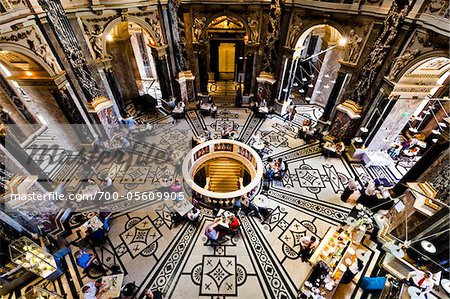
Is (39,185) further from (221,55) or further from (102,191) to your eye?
(221,55)

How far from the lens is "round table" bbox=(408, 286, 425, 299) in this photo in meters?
5.59

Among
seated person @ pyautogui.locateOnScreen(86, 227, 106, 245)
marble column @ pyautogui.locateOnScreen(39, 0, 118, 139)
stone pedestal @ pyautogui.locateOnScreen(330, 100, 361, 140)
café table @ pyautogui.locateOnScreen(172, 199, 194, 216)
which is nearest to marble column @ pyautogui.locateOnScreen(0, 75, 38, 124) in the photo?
marble column @ pyautogui.locateOnScreen(39, 0, 118, 139)

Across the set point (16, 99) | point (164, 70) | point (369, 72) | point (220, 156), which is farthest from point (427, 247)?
point (16, 99)

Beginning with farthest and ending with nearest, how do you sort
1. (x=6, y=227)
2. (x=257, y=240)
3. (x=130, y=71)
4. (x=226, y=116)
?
(x=130, y=71), (x=226, y=116), (x=257, y=240), (x=6, y=227)

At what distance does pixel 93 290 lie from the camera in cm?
607

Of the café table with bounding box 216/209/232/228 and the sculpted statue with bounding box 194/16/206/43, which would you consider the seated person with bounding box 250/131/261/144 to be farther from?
the sculpted statue with bounding box 194/16/206/43

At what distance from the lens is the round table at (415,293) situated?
5.59 m

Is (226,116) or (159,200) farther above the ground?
(226,116)

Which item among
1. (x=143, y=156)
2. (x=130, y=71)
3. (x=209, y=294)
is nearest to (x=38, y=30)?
(x=143, y=156)

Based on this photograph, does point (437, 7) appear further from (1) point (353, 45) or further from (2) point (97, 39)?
(2) point (97, 39)

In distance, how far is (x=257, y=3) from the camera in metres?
10.4

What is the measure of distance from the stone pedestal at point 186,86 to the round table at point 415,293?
12339 mm

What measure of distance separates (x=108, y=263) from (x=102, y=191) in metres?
2.99

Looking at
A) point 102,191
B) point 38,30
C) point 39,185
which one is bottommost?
point 102,191
